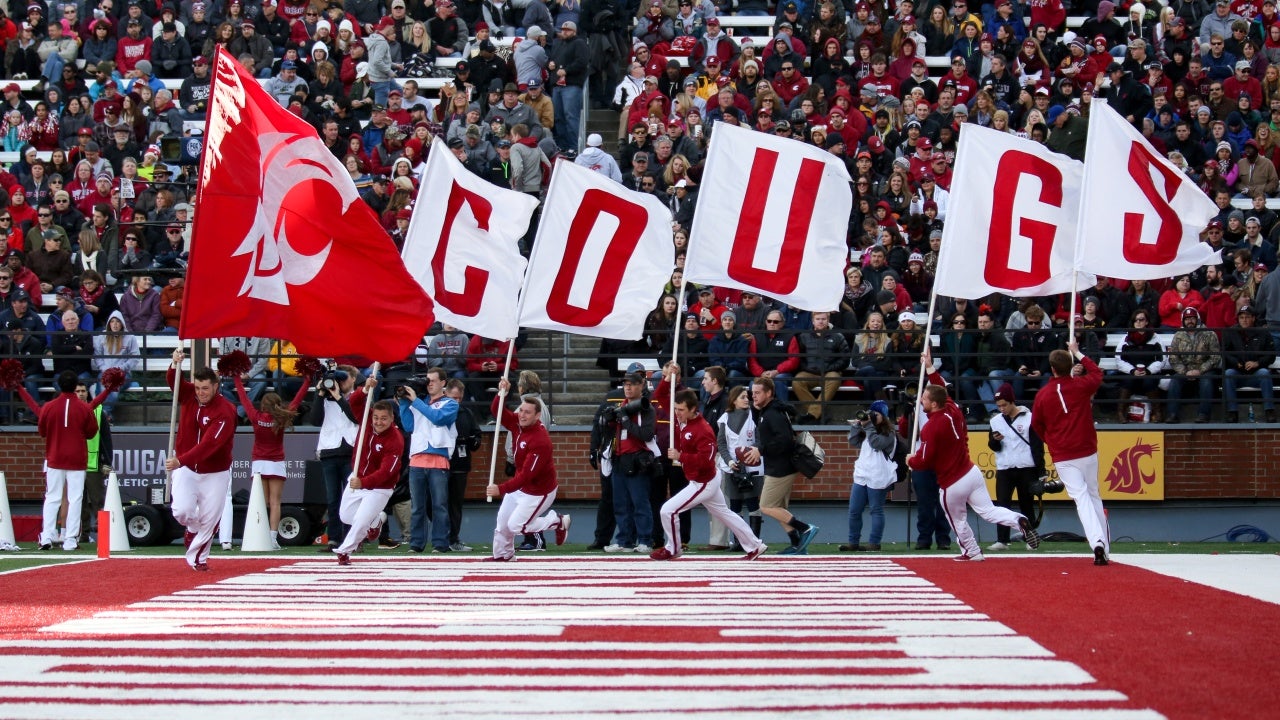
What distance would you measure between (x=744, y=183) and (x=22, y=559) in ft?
26.8

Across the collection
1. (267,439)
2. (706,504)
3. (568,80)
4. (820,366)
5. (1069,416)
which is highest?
(568,80)

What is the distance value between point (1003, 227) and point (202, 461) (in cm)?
796

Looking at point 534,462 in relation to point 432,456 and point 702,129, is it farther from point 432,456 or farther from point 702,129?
point 702,129

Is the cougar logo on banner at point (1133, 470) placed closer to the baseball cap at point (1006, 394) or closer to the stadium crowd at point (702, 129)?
the stadium crowd at point (702, 129)

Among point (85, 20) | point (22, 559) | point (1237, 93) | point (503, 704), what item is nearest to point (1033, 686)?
point (503, 704)

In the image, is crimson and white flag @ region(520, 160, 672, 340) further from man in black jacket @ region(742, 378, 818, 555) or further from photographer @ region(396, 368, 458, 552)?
man in black jacket @ region(742, 378, 818, 555)

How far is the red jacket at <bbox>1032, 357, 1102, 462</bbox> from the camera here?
14492 millimetres

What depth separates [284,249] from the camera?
14.3 meters

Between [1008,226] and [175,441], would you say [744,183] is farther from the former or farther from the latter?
[175,441]

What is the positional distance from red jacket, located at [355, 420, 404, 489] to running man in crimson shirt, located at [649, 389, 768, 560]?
2525 millimetres

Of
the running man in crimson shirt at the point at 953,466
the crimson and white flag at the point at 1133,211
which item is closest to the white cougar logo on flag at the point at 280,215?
the running man in crimson shirt at the point at 953,466

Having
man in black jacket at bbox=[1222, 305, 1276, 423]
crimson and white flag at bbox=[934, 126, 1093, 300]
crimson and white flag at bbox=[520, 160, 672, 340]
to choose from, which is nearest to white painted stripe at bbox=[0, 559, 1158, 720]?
crimson and white flag at bbox=[520, 160, 672, 340]

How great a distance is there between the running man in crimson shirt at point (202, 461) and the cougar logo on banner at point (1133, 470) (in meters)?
10.9

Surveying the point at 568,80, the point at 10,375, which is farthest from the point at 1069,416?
the point at 568,80
